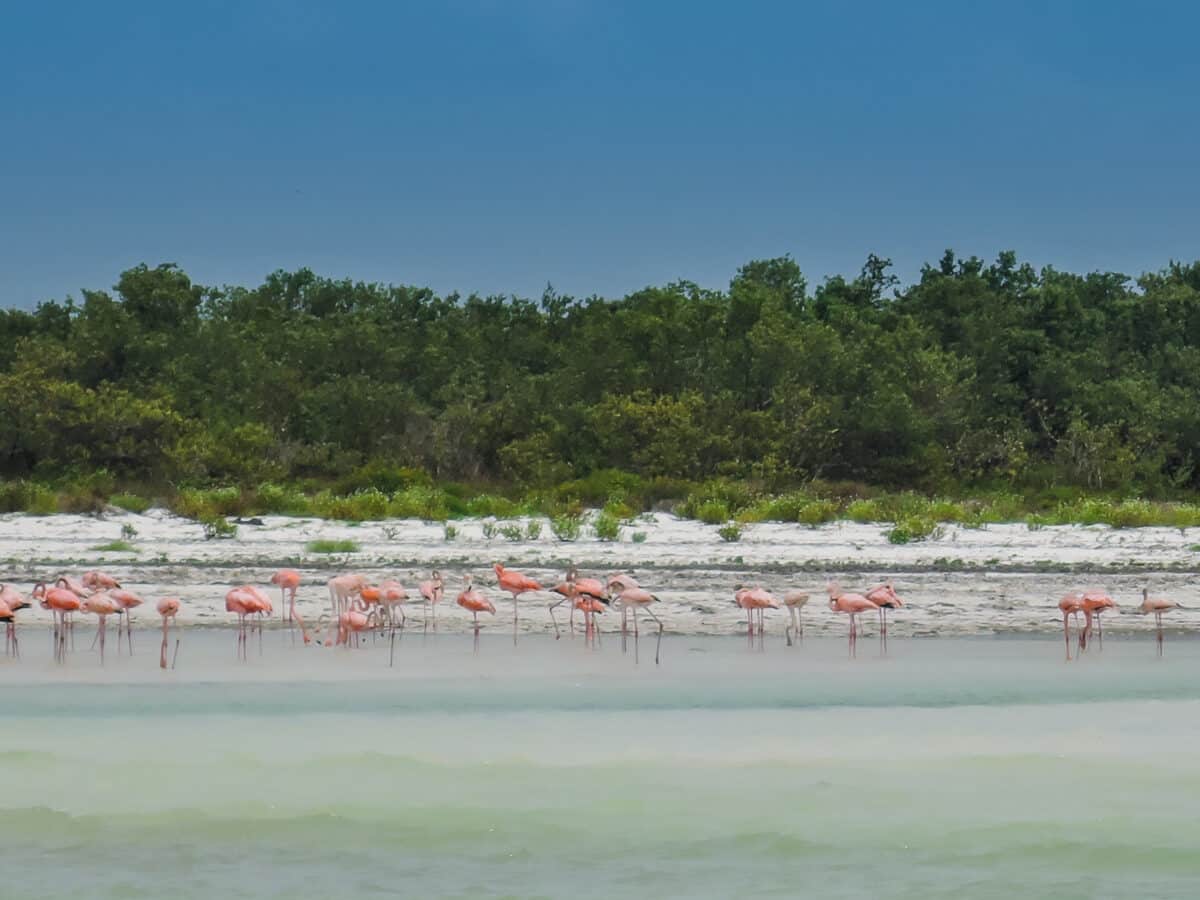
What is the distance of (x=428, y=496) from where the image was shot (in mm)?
30312

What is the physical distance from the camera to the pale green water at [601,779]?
26.3ft

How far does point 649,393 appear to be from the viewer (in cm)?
3747

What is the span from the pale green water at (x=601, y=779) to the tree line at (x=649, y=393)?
21.2 metres

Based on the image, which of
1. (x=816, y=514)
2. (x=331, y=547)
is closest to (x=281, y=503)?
(x=331, y=547)

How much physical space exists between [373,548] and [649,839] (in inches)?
595

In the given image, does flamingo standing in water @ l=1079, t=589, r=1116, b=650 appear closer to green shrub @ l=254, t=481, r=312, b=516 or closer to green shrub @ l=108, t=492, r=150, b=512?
green shrub @ l=254, t=481, r=312, b=516

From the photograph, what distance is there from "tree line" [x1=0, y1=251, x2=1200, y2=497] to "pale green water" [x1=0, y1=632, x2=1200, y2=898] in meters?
21.2

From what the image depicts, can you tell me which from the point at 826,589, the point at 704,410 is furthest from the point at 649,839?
the point at 704,410

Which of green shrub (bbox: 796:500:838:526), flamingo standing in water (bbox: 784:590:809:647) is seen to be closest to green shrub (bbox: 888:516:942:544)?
green shrub (bbox: 796:500:838:526)

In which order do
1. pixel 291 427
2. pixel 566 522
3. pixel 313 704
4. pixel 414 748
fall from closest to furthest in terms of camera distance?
1. pixel 414 748
2. pixel 313 704
3. pixel 566 522
4. pixel 291 427

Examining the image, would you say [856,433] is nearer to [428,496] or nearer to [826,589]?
[428,496]

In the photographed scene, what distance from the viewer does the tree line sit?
35969 mm

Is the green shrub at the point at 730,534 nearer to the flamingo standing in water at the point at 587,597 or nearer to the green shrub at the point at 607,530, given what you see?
the green shrub at the point at 607,530

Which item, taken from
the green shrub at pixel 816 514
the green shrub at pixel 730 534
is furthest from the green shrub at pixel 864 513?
the green shrub at pixel 730 534
